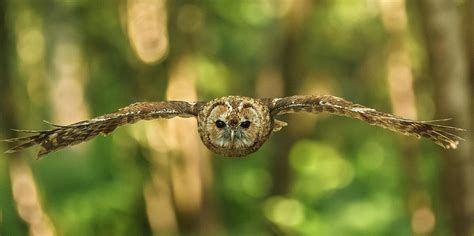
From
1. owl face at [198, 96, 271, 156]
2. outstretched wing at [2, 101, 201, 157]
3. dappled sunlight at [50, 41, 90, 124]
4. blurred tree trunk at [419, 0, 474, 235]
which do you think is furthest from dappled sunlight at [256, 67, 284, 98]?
outstretched wing at [2, 101, 201, 157]

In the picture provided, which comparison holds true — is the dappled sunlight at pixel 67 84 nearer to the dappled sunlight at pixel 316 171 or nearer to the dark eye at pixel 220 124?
the dappled sunlight at pixel 316 171

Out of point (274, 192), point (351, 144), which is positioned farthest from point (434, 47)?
point (351, 144)

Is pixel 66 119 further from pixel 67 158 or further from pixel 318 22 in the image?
pixel 318 22

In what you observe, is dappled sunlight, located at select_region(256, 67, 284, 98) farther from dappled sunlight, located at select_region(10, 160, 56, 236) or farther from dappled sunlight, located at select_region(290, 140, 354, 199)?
dappled sunlight, located at select_region(10, 160, 56, 236)

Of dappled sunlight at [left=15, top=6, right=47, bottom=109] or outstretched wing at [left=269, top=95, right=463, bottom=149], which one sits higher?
dappled sunlight at [left=15, top=6, right=47, bottom=109]

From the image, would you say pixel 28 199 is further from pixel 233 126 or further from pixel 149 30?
pixel 233 126

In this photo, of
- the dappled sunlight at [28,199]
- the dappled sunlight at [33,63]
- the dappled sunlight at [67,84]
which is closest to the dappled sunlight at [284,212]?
the dappled sunlight at [28,199]
